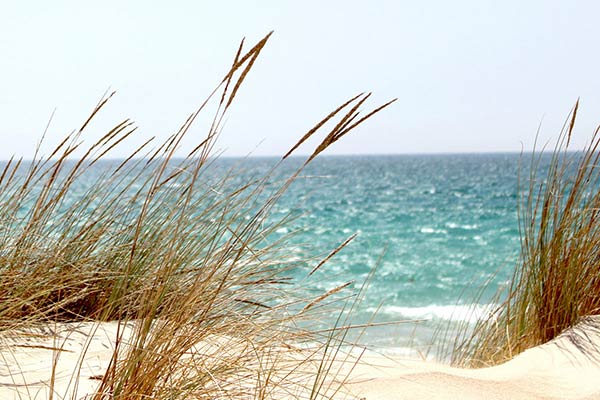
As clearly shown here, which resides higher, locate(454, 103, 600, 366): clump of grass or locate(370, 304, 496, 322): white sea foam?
locate(454, 103, 600, 366): clump of grass

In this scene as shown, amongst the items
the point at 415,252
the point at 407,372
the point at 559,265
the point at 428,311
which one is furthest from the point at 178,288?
the point at 415,252

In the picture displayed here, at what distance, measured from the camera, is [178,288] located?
158 cm

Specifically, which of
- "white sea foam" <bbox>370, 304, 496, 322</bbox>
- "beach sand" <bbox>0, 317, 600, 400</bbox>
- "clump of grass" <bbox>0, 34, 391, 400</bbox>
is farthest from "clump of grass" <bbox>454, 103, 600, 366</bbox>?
"white sea foam" <bbox>370, 304, 496, 322</bbox>

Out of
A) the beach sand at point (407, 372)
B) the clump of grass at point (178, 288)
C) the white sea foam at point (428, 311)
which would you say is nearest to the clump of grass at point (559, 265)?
the beach sand at point (407, 372)

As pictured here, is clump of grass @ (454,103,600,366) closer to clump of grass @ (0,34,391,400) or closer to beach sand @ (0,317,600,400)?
beach sand @ (0,317,600,400)

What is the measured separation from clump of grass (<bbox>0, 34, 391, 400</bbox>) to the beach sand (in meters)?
0.07

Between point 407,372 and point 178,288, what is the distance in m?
0.82

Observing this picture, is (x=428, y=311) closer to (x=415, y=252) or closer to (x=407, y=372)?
(x=415, y=252)

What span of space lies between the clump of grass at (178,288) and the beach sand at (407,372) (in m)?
0.07

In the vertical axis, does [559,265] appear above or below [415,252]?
above

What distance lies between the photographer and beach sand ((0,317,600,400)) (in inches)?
64.1

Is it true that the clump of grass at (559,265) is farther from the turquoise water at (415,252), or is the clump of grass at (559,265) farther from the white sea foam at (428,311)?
the white sea foam at (428,311)

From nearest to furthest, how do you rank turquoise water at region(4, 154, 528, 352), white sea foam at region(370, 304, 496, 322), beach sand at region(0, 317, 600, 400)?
beach sand at region(0, 317, 600, 400) < turquoise water at region(4, 154, 528, 352) < white sea foam at region(370, 304, 496, 322)

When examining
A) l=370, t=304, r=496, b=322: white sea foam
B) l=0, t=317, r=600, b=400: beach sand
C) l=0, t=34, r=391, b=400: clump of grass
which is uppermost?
l=0, t=34, r=391, b=400: clump of grass
